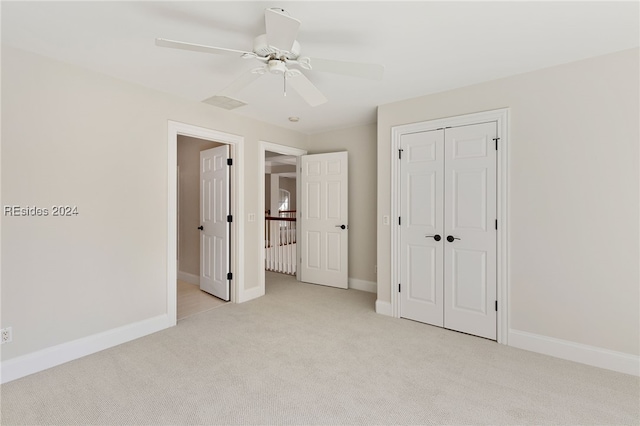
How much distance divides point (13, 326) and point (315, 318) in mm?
2540

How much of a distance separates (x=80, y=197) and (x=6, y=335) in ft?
3.67

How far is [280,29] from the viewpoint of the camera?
1606mm

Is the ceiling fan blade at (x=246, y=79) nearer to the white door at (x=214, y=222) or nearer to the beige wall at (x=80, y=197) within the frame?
the beige wall at (x=80, y=197)

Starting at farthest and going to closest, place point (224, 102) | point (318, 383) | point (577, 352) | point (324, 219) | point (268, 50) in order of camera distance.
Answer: point (324, 219) < point (224, 102) < point (577, 352) < point (318, 383) < point (268, 50)

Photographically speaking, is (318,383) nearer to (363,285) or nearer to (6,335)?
(6,335)

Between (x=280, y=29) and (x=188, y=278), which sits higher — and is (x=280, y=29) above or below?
above

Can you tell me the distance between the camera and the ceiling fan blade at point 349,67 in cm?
190

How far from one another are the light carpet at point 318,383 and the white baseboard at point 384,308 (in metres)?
0.41

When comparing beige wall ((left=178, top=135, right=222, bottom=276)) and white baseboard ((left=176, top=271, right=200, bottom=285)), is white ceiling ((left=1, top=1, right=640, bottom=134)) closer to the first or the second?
beige wall ((left=178, top=135, right=222, bottom=276))

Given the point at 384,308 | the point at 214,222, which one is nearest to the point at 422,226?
the point at 384,308

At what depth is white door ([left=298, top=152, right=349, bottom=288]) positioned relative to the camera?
4.69 meters

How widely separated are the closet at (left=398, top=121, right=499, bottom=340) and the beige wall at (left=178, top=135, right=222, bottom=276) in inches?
125

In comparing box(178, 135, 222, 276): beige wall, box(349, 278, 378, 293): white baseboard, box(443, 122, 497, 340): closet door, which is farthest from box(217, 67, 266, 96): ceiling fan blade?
box(349, 278, 378, 293): white baseboard

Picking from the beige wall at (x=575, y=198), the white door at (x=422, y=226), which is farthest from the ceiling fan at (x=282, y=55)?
the beige wall at (x=575, y=198)
